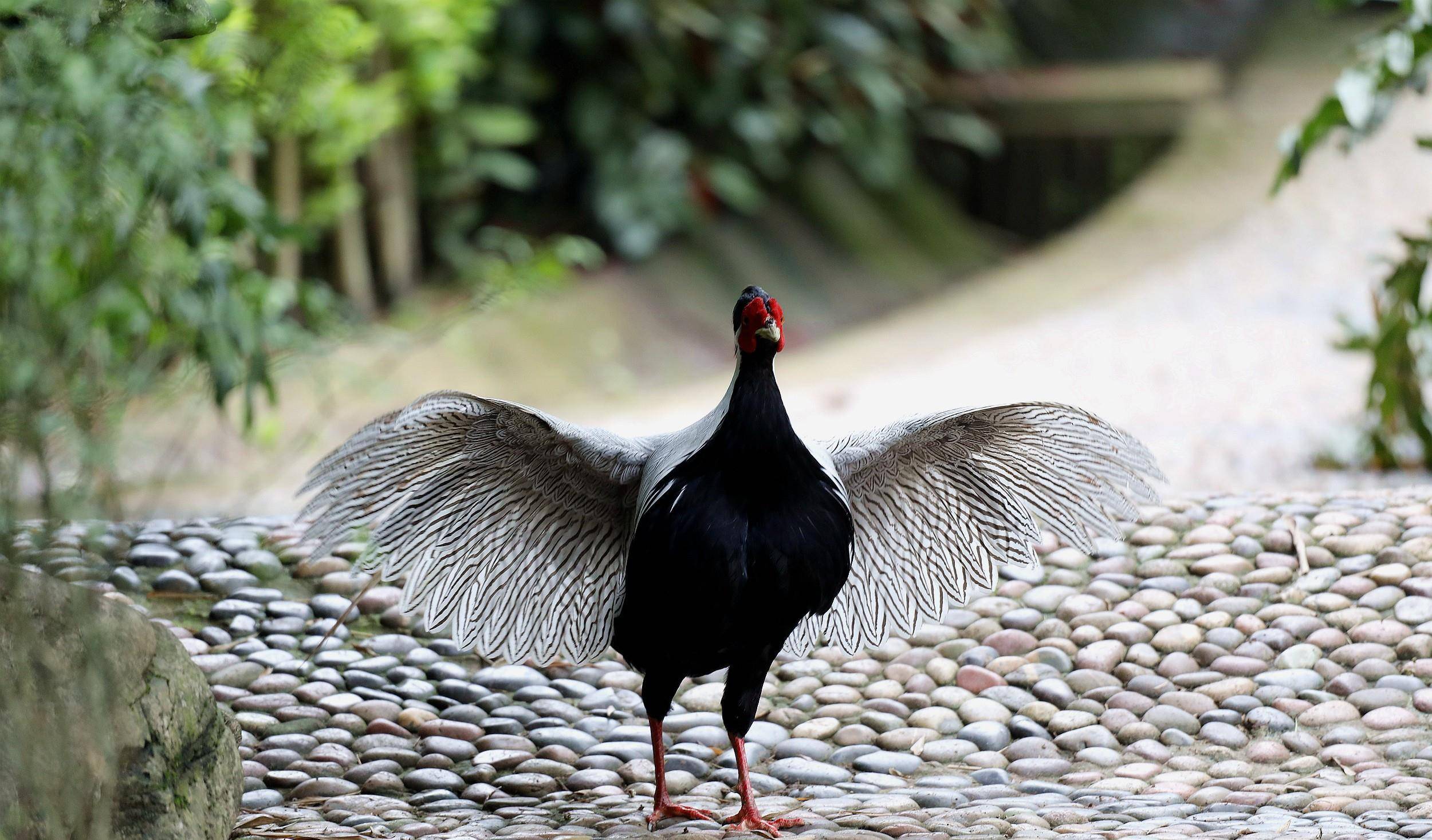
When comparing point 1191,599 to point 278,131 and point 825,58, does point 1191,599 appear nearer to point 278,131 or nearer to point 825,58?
point 278,131

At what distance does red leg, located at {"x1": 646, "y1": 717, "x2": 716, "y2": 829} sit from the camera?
2459 mm

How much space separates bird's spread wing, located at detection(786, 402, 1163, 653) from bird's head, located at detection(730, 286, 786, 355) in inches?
14.6

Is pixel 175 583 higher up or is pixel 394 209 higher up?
pixel 394 209

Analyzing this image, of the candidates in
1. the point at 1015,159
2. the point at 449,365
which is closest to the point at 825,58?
the point at 1015,159

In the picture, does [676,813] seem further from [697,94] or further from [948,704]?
[697,94]

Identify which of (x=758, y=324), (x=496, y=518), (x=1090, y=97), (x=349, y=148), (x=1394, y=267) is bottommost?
(x=496, y=518)

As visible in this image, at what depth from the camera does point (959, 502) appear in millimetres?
2717

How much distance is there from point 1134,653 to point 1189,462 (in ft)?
6.96

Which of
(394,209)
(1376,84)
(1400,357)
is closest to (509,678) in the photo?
(1376,84)

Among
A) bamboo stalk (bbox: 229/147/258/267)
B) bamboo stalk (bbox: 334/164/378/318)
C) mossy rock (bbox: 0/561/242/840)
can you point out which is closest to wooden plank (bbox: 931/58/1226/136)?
bamboo stalk (bbox: 334/164/378/318)

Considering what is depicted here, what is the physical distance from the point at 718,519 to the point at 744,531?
0.05 meters

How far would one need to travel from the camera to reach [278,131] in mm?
4805

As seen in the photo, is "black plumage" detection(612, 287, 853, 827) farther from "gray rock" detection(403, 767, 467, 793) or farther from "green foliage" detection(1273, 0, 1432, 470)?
"green foliage" detection(1273, 0, 1432, 470)

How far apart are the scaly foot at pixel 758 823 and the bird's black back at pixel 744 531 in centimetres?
31
